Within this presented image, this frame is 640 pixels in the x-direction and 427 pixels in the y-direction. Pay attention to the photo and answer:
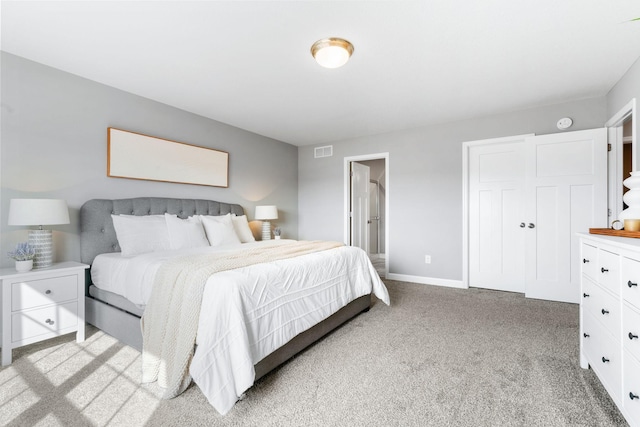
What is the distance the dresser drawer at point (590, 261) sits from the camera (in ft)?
5.66

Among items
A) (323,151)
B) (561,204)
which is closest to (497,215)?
(561,204)

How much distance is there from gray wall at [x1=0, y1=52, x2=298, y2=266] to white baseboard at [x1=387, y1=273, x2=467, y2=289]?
3114mm

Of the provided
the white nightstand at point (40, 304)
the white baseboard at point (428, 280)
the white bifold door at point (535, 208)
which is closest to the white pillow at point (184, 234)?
the white nightstand at point (40, 304)

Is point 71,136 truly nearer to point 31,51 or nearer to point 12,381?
point 31,51

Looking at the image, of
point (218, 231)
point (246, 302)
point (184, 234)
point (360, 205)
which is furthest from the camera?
point (360, 205)

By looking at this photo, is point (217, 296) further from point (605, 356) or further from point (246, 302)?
point (605, 356)

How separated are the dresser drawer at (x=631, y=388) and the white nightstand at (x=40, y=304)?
3.48 meters

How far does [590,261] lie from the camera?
1805mm

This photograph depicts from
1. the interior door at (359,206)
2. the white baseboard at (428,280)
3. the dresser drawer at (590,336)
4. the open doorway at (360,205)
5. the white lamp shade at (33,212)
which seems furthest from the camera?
the interior door at (359,206)

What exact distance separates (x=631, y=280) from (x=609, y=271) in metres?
0.25

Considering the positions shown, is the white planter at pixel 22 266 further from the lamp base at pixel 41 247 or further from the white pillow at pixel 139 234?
the white pillow at pixel 139 234

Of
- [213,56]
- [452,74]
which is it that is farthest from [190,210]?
[452,74]

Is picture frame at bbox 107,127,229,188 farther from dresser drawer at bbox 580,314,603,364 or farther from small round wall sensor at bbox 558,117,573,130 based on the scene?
small round wall sensor at bbox 558,117,573,130

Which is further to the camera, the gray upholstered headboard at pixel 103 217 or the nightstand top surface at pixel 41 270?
the gray upholstered headboard at pixel 103 217
